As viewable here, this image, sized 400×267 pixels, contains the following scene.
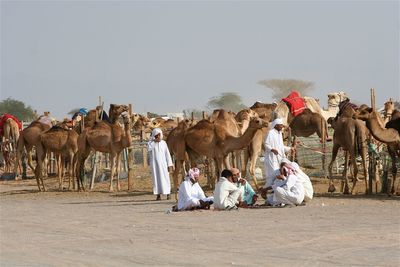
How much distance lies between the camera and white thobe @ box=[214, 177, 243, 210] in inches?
616

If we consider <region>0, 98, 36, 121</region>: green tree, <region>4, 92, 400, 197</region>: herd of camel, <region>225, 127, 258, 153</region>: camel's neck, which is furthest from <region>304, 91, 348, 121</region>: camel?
<region>0, 98, 36, 121</region>: green tree

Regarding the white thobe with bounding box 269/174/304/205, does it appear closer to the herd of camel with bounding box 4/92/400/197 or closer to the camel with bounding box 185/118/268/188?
the herd of camel with bounding box 4/92/400/197

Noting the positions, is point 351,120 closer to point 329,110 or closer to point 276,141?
point 276,141

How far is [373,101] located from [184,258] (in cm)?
1069

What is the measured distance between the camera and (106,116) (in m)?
28.6

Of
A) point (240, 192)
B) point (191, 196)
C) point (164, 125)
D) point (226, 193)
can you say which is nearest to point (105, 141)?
point (164, 125)

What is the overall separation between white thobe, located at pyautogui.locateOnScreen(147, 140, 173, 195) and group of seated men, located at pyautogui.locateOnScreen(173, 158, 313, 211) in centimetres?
322

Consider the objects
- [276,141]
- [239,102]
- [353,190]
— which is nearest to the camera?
[276,141]

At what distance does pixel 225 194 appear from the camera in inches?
617

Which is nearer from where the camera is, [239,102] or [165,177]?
[165,177]

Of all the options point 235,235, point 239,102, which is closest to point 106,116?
point 235,235

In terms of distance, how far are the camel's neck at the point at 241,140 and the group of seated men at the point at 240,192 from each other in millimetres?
2743

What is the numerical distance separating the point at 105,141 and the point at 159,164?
4.36 metres

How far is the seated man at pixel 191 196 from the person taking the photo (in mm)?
15984
